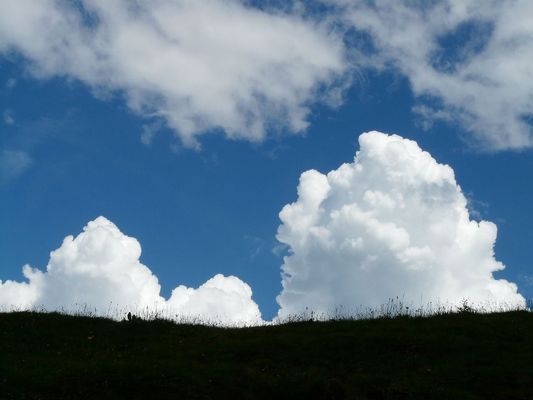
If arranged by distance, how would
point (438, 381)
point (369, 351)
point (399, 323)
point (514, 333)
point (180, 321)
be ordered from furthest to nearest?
point (180, 321) → point (399, 323) → point (514, 333) → point (369, 351) → point (438, 381)

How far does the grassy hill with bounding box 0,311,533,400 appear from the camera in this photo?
22.1 metres

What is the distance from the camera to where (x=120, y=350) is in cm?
2741

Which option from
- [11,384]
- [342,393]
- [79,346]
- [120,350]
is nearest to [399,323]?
[342,393]

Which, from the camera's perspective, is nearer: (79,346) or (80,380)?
(80,380)

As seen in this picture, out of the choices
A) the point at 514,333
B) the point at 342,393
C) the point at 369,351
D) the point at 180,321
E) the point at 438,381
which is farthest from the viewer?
the point at 180,321

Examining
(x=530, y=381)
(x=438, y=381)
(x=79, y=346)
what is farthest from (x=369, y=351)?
(x=79, y=346)

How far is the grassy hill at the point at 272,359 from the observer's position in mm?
22125

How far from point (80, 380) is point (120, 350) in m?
4.64

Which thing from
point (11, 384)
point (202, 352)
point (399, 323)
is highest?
point (399, 323)

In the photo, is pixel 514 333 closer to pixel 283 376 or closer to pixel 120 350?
pixel 283 376

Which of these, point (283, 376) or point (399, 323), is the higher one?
point (399, 323)

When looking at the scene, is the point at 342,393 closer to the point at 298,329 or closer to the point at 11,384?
the point at 298,329

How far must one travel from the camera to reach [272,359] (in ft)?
84.3

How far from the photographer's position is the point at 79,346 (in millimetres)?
27938
